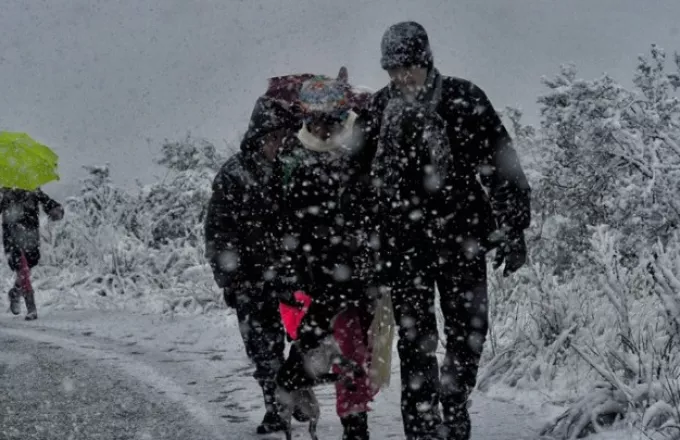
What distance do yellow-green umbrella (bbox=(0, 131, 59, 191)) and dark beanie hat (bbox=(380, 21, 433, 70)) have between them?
7873 millimetres

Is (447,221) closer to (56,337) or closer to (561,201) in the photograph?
(56,337)

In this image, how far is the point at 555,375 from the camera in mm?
4676

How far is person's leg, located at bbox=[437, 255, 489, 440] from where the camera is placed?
11.6 ft

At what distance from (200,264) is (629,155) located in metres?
6.10

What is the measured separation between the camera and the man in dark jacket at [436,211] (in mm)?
3426

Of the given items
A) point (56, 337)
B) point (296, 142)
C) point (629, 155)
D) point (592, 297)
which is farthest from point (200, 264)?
point (296, 142)

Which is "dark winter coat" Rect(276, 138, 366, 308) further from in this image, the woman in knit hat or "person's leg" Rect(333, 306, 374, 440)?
"person's leg" Rect(333, 306, 374, 440)

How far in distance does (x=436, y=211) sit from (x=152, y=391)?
2.88 m

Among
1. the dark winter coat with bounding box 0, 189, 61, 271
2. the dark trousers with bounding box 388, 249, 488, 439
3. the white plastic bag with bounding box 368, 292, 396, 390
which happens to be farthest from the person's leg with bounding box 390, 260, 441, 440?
the dark winter coat with bounding box 0, 189, 61, 271

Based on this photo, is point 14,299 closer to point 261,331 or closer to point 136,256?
point 136,256

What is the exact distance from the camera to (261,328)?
174 inches

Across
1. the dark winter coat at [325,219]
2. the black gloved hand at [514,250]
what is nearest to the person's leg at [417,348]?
the dark winter coat at [325,219]

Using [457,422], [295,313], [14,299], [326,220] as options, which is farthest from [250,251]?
[14,299]

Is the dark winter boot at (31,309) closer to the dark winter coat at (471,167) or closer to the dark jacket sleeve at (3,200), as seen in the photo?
the dark jacket sleeve at (3,200)
